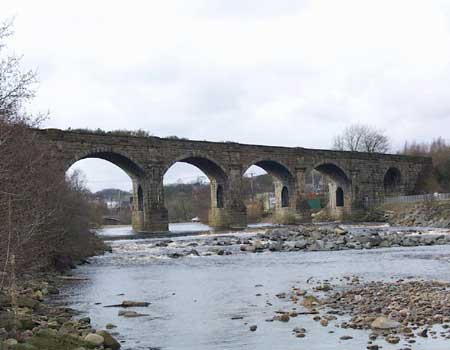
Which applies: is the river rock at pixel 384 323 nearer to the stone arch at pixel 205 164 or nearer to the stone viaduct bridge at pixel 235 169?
the stone viaduct bridge at pixel 235 169

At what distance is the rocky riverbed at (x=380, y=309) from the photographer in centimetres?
1091

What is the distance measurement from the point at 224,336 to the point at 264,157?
5163cm

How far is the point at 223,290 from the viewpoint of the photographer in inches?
692

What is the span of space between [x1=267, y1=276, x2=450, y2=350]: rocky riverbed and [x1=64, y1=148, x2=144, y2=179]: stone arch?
33325mm

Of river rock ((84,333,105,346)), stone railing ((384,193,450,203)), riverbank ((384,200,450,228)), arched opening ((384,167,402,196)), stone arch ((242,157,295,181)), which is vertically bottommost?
river rock ((84,333,105,346))

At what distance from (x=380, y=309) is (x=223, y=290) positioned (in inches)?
223

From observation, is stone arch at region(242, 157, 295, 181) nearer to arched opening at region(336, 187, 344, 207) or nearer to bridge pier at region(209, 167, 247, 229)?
bridge pier at region(209, 167, 247, 229)

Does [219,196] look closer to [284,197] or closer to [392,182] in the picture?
[284,197]

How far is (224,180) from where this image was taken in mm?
59938

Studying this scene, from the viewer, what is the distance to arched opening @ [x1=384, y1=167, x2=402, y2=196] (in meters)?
78.3

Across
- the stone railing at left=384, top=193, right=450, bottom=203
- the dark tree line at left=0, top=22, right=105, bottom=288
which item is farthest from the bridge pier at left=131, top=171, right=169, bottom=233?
the stone railing at left=384, top=193, right=450, bottom=203

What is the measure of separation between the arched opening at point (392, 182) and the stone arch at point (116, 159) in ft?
122

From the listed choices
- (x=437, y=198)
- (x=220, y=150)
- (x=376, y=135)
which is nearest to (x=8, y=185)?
(x=220, y=150)

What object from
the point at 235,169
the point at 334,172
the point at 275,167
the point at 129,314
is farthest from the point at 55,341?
the point at 334,172
